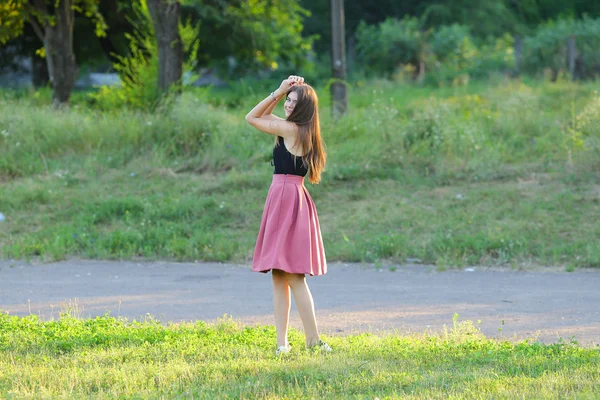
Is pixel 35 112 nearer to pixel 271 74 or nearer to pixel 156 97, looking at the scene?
pixel 156 97

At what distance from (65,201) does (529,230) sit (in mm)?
6032

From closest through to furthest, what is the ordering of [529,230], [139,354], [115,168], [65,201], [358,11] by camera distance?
[139,354] < [529,230] < [65,201] < [115,168] < [358,11]

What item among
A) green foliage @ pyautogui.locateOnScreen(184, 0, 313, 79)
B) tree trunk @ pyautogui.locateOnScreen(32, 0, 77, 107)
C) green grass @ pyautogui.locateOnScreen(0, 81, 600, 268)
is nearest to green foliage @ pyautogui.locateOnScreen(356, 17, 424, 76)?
green foliage @ pyautogui.locateOnScreen(184, 0, 313, 79)

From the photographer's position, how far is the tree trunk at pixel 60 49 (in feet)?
60.4

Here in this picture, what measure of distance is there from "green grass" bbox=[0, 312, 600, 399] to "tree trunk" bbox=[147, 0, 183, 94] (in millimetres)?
9761

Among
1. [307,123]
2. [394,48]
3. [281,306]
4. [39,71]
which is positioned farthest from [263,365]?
[394,48]

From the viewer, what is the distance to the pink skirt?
547cm

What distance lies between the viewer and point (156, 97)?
1551 cm

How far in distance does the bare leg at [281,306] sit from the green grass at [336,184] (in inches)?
147

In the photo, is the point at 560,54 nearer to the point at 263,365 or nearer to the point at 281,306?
the point at 281,306

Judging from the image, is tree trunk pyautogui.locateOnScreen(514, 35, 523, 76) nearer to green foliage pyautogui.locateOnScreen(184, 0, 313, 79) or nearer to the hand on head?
green foliage pyautogui.locateOnScreen(184, 0, 313, 79)

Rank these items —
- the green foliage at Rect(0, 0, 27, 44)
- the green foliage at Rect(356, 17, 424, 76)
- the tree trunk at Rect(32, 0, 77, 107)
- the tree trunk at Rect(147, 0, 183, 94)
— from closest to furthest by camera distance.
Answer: the tree trunk at Rect(147, 0, 183, 94) < the green foliage at Rect(0, 0, 27, 44) < the tree trunk at Rect(32, 0, 77, 107) < the green foliage at Rect(356, 17, 424, 76)

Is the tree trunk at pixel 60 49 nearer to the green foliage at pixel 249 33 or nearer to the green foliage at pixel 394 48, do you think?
the green foliage at pixel 249 33

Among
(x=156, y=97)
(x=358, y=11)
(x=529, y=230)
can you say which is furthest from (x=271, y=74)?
(x=529, y=230)
